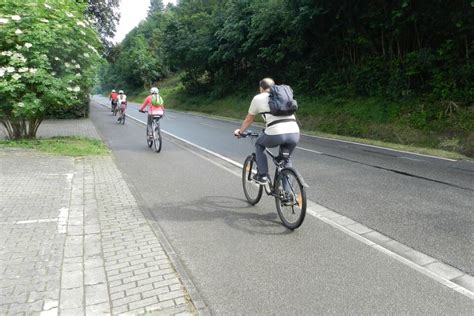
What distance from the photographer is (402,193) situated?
269 inches

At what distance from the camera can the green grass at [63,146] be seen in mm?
10922

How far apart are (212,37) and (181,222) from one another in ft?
106

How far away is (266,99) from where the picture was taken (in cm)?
523

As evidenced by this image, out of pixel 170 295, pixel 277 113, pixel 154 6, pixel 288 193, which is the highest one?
pixel 154 6

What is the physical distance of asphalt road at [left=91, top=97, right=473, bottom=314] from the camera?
3455 mm

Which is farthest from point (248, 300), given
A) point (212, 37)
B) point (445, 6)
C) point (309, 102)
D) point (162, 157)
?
point (212, 37)

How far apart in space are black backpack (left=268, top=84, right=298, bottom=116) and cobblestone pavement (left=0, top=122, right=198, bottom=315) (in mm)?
2173

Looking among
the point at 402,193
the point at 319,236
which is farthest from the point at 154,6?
the point at 319,236

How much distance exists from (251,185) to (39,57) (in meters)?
7.92

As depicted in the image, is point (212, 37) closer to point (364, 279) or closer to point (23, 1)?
point (23, 1)

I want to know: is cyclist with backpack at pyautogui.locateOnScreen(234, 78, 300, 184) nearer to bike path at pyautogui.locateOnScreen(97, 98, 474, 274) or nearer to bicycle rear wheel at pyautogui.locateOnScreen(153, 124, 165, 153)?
bike path at pyautogui.locateOnScreen(97, 98, 474, 274)

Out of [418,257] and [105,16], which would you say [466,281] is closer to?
[418,257]

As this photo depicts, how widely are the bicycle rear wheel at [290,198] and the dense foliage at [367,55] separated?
923cm

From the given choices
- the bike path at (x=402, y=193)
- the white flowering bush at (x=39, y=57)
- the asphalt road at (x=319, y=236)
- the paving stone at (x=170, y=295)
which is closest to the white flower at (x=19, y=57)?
the white flowering bush at (x=39, y=57)
